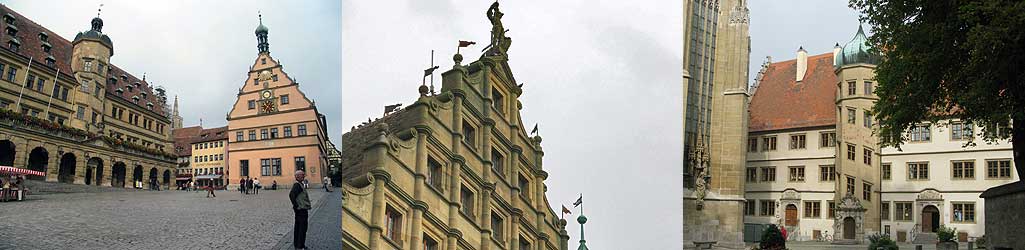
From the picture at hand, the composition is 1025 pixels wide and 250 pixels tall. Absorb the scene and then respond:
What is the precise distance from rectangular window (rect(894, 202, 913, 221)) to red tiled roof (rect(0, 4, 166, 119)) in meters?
19.1

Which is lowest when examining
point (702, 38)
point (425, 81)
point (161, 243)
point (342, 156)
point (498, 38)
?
point (161, 243)

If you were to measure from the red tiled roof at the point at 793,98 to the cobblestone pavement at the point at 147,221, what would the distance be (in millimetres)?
19667

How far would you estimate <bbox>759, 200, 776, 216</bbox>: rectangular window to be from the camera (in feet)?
88.8

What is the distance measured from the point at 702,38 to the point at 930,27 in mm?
14210

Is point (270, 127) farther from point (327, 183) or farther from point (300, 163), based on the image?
point (327, 183)

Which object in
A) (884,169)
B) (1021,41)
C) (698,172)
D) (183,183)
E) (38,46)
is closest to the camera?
(38,46)

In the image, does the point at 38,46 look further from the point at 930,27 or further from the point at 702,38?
the point at 702,38

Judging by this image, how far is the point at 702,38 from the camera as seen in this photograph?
2912 cm

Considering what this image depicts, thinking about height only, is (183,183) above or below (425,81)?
below

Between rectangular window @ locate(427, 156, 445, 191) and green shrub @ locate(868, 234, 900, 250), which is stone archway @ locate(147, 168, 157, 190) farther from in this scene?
green shrub @ locate(868, 234, 900, 250)

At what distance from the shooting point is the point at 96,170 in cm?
957

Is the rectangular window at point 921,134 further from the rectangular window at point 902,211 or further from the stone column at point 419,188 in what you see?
the stone column at point 419,188

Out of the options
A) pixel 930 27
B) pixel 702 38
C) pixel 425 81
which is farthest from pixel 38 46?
pixel 702 38

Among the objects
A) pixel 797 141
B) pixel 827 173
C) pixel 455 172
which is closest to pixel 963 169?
pixel 827 173
